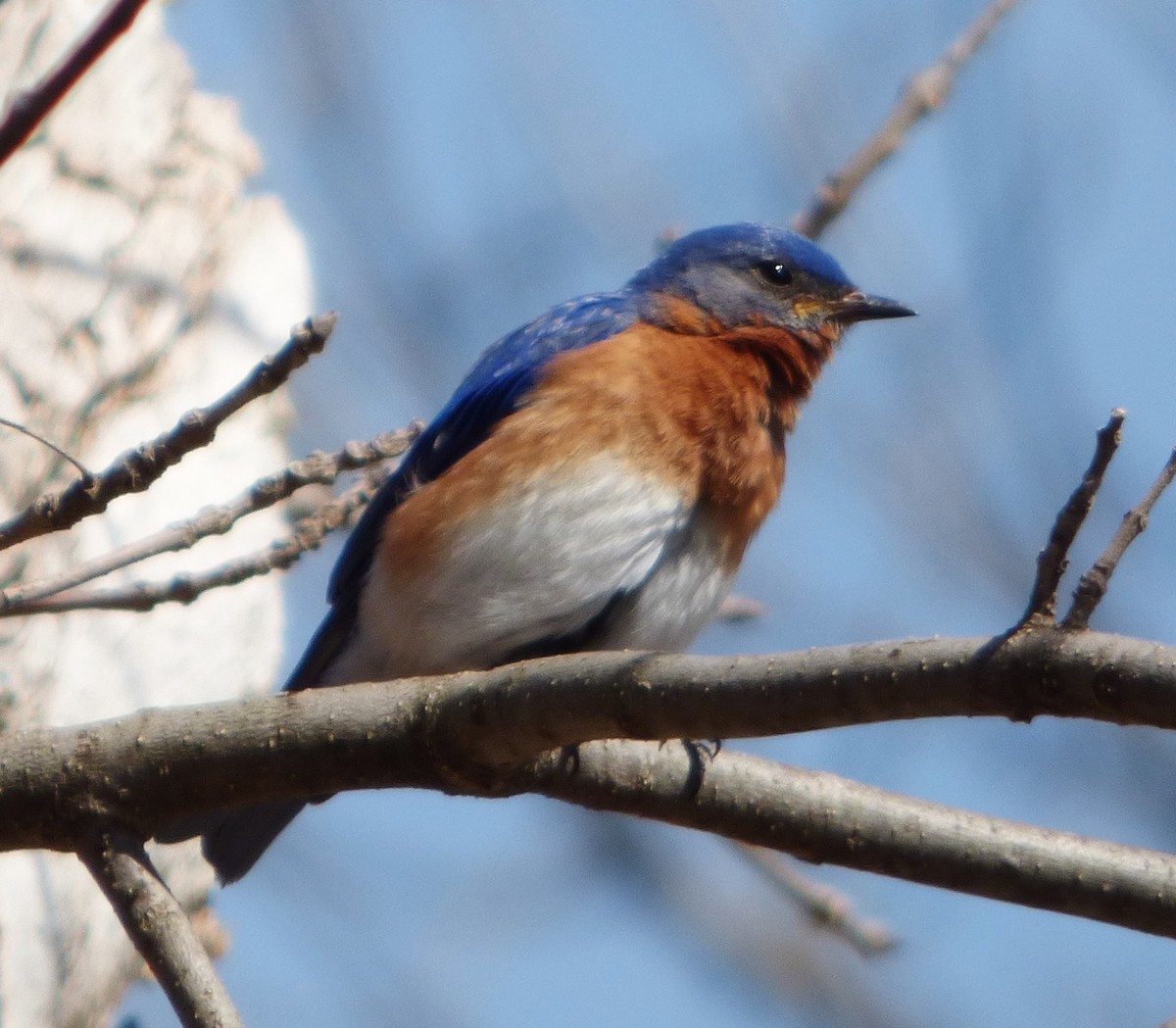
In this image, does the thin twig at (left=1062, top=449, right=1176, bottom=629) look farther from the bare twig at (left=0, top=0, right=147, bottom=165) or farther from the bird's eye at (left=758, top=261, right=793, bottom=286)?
the bird's eye at (left=758, top=261, right=793, bottom=286)

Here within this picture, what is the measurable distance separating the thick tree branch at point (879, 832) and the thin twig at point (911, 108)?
1.83m

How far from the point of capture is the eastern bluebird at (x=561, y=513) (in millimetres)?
3959

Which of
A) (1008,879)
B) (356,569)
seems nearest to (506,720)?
(1008,879)

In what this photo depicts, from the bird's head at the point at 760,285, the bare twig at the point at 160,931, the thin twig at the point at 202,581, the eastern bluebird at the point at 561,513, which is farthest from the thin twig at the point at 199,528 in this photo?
the bird's head at the point at 760,285

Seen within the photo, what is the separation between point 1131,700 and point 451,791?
1.26 m

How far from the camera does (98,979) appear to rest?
16.3 ft

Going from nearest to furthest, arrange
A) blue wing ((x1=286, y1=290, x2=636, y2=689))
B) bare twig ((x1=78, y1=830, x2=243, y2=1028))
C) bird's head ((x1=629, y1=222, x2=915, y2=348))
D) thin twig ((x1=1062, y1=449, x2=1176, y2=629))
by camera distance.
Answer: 1. thin twig ((x1=1062, y1=449, x2=1176, y2=629))
2. bare twig ((x1=78, y1=830, x2=243, y2=1028))
3. blue wing ((x1=286, y1=290, x2=636, y2=689))
4. bird's head ((x1=629, y1=222, x2=915, y2=348))

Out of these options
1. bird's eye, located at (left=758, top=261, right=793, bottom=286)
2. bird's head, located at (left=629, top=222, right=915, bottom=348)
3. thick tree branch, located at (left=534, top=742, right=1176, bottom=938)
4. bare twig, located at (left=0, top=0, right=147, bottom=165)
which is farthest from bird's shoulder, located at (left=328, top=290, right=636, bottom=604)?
bare twig, located at (left=0, top=0, right=147, bottom=165)

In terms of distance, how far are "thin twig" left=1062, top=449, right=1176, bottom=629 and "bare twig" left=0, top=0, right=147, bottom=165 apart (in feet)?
4.44

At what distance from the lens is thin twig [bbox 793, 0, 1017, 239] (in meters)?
4.17

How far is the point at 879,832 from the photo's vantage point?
110 inches

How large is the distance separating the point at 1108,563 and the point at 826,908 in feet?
8.67

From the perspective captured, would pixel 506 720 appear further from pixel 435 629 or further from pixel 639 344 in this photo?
pixel 639 344

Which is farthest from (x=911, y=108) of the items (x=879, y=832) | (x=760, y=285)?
(x=879, y=832)
